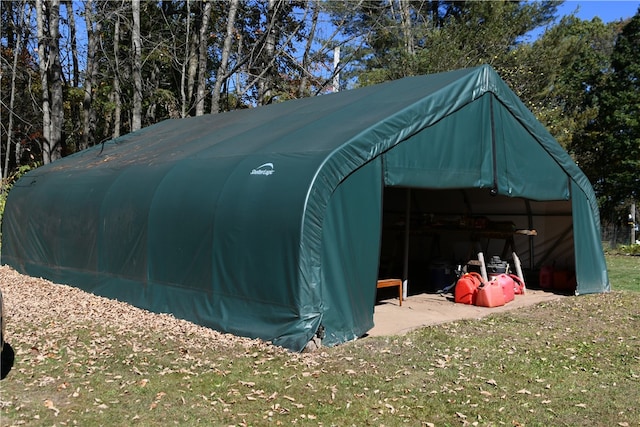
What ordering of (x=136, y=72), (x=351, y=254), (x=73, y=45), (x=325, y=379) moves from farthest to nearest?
(x=73, y=45) → (x=136, y=72) → (x=351, y=254) → (x=325, y=379)

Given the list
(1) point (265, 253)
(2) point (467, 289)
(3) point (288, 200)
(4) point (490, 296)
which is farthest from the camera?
(2) point (467, 289)

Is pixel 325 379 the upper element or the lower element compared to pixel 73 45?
lower

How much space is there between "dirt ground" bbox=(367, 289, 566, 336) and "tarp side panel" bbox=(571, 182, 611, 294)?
0.56 metres

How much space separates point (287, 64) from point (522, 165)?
54.8 ft

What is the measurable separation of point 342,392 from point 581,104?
1201 inches

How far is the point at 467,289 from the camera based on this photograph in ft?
33.4

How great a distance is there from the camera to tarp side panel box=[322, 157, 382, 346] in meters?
6.86

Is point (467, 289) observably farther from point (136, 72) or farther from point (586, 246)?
point (136, 72)

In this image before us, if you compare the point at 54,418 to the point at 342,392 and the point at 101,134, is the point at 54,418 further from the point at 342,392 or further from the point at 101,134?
the point at 101,134

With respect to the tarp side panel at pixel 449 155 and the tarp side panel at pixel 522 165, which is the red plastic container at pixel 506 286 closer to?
the tarp side panel at pixel 522 165

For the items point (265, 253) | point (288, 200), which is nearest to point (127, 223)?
point (265, 253)

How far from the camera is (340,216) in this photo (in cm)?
701

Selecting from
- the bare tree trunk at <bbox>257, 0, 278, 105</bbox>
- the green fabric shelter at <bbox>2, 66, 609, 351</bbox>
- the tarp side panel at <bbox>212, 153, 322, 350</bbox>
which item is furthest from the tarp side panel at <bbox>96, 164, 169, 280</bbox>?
the bare tree trunk at <bbox>257, 0, 278, 105</bbox>

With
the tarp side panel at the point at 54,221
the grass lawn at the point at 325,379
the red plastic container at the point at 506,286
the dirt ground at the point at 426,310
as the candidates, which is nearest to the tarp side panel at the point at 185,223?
the grass lawn at the point at 325,379
